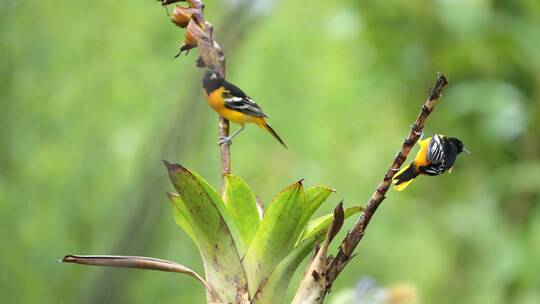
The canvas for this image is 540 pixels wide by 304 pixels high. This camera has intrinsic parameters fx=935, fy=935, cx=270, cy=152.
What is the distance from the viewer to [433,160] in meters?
0.37

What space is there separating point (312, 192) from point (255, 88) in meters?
1.68

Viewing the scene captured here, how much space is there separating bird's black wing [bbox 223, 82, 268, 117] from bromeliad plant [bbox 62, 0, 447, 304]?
9 cm

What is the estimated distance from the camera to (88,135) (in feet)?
5.95

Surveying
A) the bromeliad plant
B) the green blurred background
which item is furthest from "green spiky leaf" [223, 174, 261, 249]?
the green blurred background

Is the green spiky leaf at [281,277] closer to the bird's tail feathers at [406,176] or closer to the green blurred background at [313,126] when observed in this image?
the bird's tail feathers at [406,176]

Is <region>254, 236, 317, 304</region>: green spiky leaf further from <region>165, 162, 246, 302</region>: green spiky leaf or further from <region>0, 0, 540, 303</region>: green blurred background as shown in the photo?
<region>0, 0, 540, 303</region>: green blurred background

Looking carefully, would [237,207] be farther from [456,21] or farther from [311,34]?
[311,34]

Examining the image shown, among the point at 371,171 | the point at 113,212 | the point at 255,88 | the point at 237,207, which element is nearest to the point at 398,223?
the point at 371,171

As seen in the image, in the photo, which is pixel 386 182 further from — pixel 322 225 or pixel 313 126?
pixel 313 126

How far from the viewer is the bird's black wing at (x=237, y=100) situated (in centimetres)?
44

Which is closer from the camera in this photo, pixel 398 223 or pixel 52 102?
pixel 52 102

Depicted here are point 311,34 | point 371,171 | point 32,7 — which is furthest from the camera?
point 311,34

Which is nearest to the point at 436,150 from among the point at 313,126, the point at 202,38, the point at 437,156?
the point at 437,156

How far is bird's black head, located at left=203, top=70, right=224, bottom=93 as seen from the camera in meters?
0.39
